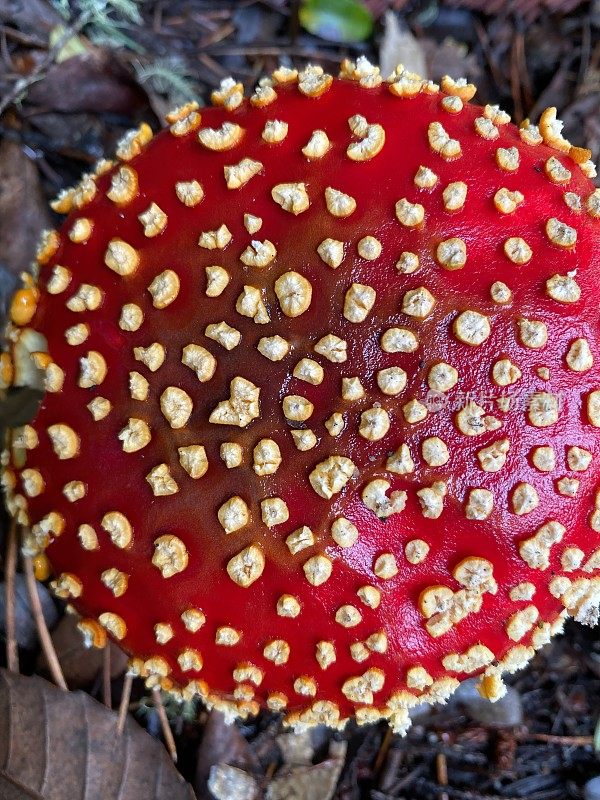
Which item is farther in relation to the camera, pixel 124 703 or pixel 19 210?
pixel 19 210

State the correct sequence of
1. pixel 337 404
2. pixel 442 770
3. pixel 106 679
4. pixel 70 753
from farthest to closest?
pixel 442 770 → pixel 106 679 → pixel 70 753 → pixel 337 404

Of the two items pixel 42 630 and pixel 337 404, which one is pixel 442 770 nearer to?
pixel 42 630

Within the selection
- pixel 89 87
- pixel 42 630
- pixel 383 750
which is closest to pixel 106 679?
pixel 42 630

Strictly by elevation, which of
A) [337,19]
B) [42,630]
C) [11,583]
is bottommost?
[42,630]

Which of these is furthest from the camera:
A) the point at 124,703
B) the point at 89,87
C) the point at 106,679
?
the point at 89,87

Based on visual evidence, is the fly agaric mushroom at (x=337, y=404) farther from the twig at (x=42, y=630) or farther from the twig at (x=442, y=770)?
the twig at (x=442, y=770)

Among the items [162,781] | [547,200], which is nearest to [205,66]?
[547,200]

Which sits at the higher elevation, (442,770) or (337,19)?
(337,19)
